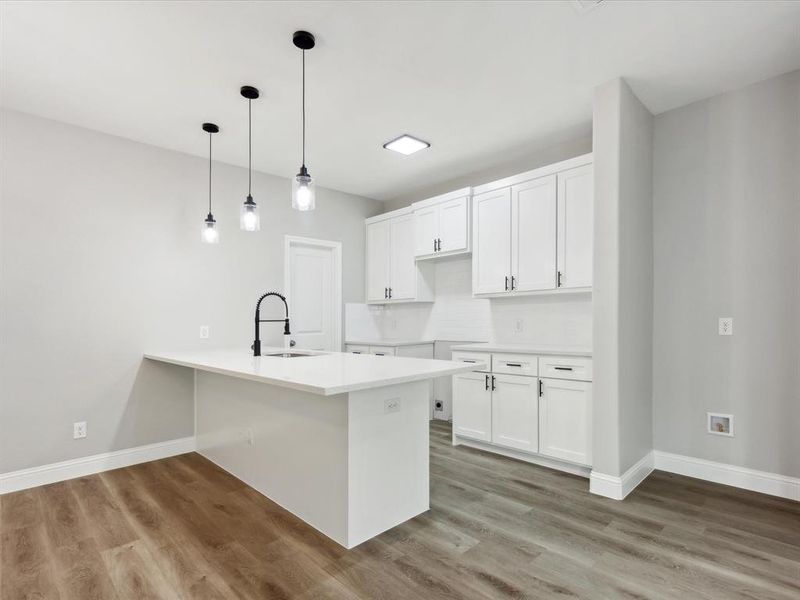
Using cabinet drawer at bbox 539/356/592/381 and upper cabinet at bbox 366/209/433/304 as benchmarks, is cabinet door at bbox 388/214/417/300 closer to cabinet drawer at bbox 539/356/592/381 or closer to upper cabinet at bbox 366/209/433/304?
upper cabinet at bbox 366/209/433/304

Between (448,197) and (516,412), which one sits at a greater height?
(448,197)

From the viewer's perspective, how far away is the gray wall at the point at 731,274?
2.72 m

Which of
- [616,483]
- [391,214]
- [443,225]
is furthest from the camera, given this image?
[391,214]

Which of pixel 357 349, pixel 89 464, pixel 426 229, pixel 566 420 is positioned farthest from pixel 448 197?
pixel 89 464

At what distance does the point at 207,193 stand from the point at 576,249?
326 cm

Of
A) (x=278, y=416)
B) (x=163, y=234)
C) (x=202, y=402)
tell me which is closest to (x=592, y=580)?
(x=278, y=416)

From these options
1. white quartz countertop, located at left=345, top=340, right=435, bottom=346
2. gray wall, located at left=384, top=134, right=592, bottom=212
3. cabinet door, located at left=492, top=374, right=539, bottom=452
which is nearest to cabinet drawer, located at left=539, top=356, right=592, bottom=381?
cabinet door, located at left=492, top=374, right=539, bottom=452

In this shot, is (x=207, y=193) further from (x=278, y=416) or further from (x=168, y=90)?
(x=278, y=416)

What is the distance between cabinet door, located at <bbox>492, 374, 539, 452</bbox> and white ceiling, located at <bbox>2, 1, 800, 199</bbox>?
2.05 metres

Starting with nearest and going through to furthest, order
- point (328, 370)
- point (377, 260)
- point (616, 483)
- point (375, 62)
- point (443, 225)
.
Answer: point (328, 370)
point (375, 62)
point (616, 483)
point (443, 225)
point (377, 260)

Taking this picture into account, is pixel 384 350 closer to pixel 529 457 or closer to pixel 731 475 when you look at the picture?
pixel 529 457

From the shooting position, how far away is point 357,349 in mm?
4969

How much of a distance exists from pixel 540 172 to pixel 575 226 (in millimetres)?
561

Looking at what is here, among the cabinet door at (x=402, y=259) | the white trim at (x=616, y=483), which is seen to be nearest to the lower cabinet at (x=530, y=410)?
the white trim at (x=616, y=483)
